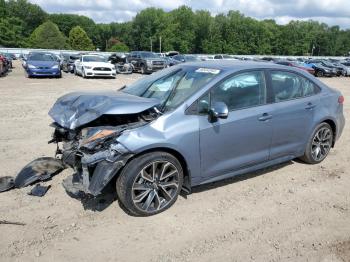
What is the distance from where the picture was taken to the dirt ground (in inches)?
147

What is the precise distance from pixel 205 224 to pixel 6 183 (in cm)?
275

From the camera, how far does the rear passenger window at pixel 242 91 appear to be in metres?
4.81

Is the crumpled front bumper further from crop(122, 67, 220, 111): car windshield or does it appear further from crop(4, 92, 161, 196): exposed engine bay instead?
crop(122, 67, 220, 111): car windshield

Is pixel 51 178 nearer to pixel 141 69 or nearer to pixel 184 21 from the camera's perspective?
pixel 141 69

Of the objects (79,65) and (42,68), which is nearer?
(42,68)

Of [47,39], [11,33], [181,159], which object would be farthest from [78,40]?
[181,159]

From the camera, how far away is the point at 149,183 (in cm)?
442

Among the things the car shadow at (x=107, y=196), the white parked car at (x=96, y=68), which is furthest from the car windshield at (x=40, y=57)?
the car shadow at (x=107, y=196)

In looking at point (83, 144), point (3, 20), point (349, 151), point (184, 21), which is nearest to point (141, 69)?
point (349, 151)

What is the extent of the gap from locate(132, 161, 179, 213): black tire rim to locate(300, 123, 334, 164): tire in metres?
2.53

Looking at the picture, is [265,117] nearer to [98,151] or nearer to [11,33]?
[98,151]

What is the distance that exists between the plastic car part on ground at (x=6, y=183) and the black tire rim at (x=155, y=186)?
6.20 feet

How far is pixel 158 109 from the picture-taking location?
468cm

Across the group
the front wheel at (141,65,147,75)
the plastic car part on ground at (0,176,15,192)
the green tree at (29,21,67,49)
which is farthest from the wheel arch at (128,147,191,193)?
the green tree at (29,21,67,49)
